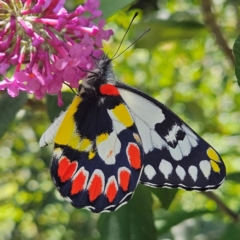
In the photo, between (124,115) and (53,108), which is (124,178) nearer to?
(124,115)

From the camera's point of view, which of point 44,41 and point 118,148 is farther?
point 118,148

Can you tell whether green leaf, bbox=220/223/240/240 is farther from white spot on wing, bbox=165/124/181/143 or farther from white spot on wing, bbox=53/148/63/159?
white spot on wing, bbox=53/148/63/159

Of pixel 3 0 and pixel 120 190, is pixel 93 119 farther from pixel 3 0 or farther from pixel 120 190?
pixel 3 0

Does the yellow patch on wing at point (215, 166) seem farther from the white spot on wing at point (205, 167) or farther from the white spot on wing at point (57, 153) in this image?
the white spot on wing at point (57, 153)

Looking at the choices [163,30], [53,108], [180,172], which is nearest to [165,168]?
[180,172]

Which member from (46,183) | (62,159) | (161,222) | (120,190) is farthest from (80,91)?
(46,183)

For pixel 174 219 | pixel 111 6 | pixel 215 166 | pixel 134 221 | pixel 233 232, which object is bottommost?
pixel 174 219

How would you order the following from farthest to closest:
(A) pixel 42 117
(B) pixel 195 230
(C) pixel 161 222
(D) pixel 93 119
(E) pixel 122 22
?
(E) pixel 122 22 < (A) pixel 42 117 < (B) pixel 195 230 < (C) pixel 161 222 < (D) pixel 93 119
